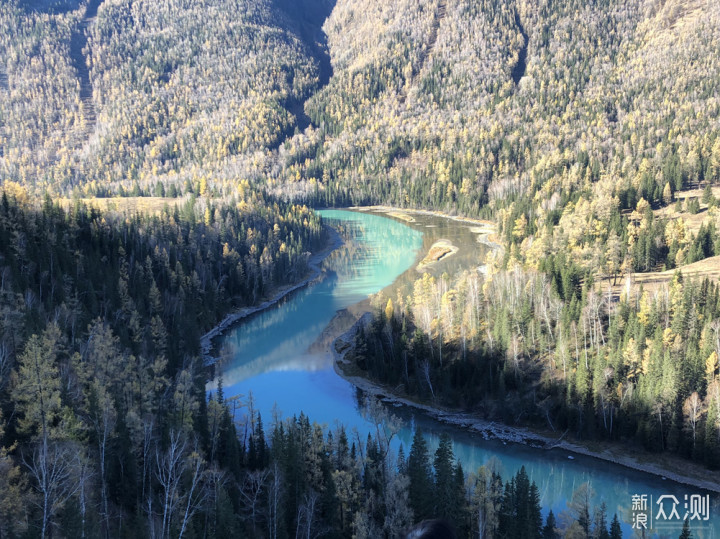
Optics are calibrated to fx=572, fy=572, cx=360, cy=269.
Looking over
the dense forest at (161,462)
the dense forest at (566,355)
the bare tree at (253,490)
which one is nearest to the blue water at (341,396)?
the dense forest at (161,462)

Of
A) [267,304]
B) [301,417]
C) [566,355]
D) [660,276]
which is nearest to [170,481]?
[301,417]

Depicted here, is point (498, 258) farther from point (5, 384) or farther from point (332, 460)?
point (5, 384)

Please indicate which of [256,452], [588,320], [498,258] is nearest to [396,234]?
[498,258]

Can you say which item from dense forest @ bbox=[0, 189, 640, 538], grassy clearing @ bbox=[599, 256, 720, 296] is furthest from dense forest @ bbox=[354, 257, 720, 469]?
dense forest @ bbox=[0, 189, 640, 538]

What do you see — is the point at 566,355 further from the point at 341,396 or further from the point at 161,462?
the point at 161,462

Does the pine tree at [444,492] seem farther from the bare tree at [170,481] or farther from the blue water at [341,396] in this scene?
the bare tree at [170,481]
